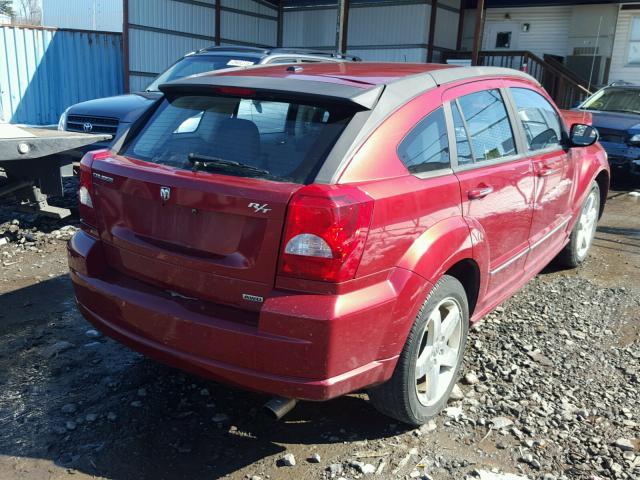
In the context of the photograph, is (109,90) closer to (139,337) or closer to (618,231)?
(618,231)

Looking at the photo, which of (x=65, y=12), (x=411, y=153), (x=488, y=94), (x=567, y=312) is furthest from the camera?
(x=65, y=12)

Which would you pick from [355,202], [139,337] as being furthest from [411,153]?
[139,337]

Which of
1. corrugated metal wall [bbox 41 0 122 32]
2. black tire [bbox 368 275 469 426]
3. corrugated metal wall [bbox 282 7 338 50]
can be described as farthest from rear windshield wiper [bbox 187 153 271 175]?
corrugated metal wall [bbox 41 0 122 32]

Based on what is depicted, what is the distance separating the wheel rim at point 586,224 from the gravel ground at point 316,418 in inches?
48.8

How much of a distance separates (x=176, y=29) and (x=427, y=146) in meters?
16.6

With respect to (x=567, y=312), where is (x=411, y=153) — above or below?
above

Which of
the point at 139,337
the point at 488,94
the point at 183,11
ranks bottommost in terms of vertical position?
the point at 139,337

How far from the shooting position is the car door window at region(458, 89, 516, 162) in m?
3.43

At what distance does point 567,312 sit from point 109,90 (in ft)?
52.5

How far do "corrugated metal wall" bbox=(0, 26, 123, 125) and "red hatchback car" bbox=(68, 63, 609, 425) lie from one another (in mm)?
14578

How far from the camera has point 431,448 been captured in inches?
119

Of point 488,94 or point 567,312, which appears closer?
point 488,94

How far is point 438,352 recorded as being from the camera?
320 cm

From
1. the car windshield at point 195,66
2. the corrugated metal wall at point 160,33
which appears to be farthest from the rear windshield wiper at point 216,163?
the corrugated metal wall at point 160,33
